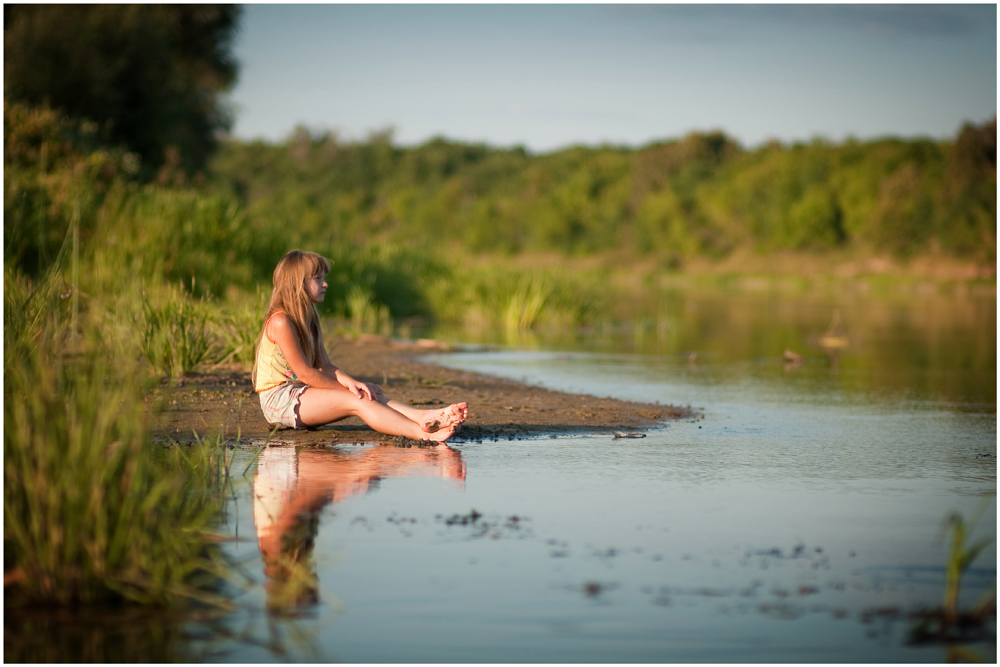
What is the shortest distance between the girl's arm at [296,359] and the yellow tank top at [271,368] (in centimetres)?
10

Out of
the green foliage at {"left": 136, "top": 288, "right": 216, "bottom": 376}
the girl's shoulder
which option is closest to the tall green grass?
the girl's shoulder

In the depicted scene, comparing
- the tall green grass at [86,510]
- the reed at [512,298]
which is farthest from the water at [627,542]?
the reed at [512,298]

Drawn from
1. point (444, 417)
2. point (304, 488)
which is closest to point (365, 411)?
point (444, 417)

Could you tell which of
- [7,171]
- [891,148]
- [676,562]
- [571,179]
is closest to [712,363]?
[7,171]

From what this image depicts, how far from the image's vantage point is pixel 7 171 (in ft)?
41.9

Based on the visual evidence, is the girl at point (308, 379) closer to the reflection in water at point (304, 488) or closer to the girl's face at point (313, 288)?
the girl's face at point (313, 288)

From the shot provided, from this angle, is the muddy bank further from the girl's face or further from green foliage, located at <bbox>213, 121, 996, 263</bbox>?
green foliage, located at <bbox>213, 121, 996, 263</bbox>

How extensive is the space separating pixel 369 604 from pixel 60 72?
23.0 metres

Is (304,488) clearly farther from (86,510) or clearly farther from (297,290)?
(86,510)

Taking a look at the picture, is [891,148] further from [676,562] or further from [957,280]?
[676,562]

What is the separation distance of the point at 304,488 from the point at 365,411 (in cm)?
126

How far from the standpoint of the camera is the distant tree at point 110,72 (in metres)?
23.7

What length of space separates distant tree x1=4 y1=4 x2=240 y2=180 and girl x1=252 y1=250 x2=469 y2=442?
15.7 meters

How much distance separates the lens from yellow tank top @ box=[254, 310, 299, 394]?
274 inches
